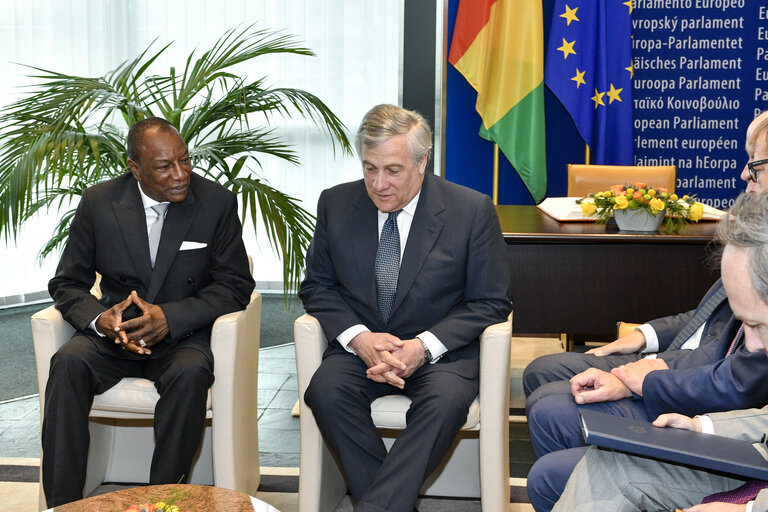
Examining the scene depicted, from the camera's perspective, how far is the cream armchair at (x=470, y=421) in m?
2.40

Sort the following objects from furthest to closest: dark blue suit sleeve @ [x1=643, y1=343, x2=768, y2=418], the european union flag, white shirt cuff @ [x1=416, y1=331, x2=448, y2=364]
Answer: the european union flag < white shirt cuff @ [x1=416, y1=331, x2=448, y2=364] < dark blue suit sleeve @ [x1=643, y1=343, x2=768, y2=418]

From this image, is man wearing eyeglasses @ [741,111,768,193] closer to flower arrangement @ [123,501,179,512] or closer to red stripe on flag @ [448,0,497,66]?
flower arrangement @ [123,501,179,512]

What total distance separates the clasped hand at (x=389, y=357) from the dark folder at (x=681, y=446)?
2.80 feet

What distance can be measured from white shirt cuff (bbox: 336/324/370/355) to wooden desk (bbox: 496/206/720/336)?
3.14ft

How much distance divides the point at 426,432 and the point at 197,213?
44.0 inches

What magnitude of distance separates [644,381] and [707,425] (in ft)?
1.11

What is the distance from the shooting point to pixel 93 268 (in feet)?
9.20

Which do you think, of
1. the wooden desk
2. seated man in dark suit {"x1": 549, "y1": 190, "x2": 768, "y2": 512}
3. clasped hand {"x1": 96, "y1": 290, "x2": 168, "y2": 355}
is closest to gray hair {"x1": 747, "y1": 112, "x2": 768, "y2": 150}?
seated man in dark suit {"x1": 549, "y1": 190, "x2": 768, "y2": 512}

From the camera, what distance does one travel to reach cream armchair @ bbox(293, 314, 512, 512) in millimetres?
2398

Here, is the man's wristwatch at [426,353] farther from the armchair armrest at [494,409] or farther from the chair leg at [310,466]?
the chair leg at [310,466]

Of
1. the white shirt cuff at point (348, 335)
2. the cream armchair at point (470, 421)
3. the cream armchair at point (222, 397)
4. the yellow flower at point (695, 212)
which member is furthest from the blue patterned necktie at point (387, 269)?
the yellow flower at point (695, 212)

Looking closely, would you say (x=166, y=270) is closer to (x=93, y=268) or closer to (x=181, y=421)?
(x=93, y=268)

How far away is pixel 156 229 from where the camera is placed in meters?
2.80

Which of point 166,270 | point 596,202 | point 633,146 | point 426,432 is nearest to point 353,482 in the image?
point 426,432
